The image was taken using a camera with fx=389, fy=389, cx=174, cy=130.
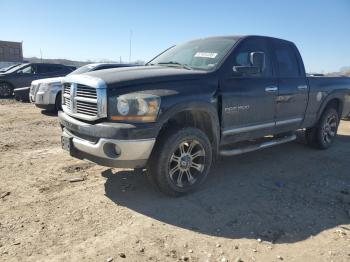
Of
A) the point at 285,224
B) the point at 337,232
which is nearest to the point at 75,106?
the point at 285,224

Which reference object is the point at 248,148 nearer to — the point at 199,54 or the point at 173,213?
the point at 199,54

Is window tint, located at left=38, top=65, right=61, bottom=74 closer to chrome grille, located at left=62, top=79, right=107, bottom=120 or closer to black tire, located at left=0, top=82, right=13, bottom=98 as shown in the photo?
black tire, located at left=0, top=82, right=13, bottom=98

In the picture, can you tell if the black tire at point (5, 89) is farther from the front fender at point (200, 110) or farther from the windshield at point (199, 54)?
the front fender at point (200, 110)

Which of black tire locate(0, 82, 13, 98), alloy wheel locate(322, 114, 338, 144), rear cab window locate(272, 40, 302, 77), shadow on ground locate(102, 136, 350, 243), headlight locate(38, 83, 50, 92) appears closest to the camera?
shadow on ground locate(102, 136, 350, 243)

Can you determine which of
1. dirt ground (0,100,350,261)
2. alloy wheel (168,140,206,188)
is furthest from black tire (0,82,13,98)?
alloy wheel (168,140,206,188)

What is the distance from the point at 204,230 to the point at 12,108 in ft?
36.5

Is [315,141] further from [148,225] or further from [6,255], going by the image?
[6,255]

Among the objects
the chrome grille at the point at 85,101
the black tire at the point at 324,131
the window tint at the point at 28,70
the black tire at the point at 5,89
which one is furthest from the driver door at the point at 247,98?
the black tire at the point at 5,89

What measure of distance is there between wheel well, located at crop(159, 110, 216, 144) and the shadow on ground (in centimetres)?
76

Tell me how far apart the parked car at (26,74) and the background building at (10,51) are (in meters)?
46.0

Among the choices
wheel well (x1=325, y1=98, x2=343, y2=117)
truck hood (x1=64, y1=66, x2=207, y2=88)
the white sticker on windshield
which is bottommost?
wheel well (x1=325, y1=98, x2=343, y2=117)

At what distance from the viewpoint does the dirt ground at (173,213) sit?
11.6 feet

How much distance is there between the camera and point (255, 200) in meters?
4.78

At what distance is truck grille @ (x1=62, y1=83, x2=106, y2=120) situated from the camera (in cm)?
428
